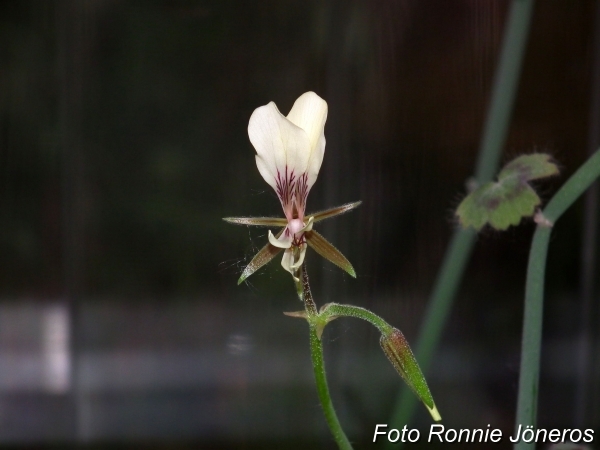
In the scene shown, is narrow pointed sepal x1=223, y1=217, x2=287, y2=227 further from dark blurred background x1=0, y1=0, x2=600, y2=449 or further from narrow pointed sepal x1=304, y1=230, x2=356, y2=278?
dark blurred background x1=0, y1=0, x2=600, y2=449

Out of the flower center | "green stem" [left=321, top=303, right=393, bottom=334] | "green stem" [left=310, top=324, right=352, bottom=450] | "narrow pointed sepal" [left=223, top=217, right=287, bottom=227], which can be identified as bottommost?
"green stem" [left=310, top=324, right=352, bottom=450]

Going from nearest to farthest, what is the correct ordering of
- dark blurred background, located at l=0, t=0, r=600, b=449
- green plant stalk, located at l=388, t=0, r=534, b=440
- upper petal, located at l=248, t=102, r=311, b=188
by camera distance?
upper petal, located at l=248, t=102, r=311, b=188, green plant stalk, located at l=388, t=0, r=534, b=440, dark blurred background, located at l=0, t=0, r=600, b=449

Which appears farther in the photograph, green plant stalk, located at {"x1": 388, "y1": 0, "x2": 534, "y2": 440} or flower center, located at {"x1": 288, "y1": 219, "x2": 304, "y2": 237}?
green plant stalk, located at {"x1": 388, "y1": 0, "x2": 534, "y2": 440}

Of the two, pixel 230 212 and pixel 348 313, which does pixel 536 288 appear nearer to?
pixel 348 313

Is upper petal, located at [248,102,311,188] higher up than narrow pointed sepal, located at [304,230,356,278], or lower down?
higher up

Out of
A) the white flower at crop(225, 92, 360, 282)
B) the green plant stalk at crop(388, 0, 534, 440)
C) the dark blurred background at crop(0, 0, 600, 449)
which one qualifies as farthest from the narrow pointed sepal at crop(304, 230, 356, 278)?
the dark blurred background at crop(0, 0, 600, 449)

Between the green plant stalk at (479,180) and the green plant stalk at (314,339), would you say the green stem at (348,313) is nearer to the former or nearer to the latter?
the green plant stalk at (314,339)
